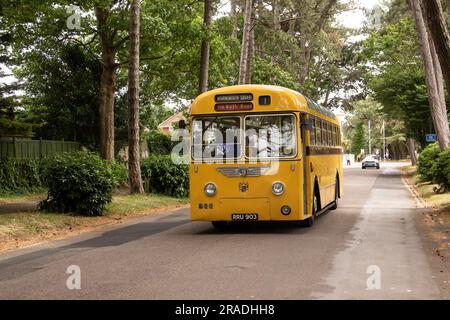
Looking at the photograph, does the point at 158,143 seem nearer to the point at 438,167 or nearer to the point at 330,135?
the point at 438,167

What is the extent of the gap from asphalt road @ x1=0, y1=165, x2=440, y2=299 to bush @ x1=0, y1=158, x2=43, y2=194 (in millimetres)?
10748

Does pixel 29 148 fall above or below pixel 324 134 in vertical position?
above

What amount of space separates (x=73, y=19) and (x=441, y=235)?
19.7 m

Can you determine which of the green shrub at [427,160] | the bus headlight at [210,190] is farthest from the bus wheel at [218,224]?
the green shrub at [427,160]

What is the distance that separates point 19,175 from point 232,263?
18226 mm

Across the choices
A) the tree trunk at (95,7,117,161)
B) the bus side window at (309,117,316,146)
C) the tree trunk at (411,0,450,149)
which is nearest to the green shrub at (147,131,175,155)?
the tree trunk at (95,7,117,161)

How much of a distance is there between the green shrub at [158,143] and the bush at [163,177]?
13.6 metres

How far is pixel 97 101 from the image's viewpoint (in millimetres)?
32906

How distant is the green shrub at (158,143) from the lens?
3950 cm

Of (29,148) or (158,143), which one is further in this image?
(158,143)

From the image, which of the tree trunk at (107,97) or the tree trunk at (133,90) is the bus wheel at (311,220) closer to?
the tree trunk at (133,90)

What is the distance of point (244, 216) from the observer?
13828 mm

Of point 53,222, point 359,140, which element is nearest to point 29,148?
point 53,222

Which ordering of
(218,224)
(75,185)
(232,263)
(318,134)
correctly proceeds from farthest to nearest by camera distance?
(75,185), (318,134), (218,224), (232,263)
